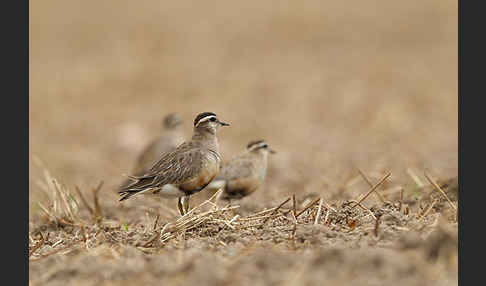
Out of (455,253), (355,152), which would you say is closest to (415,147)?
(355,152)

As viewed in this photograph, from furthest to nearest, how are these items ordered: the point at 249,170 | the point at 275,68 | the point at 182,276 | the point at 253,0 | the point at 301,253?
the point at 253,0 < the point at 275,68 < the point at 249,170 < the point at 301,253 < the point at 182,276

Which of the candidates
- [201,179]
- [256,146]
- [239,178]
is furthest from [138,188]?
[256,146]

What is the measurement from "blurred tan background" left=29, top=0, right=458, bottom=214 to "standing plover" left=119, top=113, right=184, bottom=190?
38.4 inches

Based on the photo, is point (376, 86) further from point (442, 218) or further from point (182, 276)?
point (182, 276)

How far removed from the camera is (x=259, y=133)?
16.2m

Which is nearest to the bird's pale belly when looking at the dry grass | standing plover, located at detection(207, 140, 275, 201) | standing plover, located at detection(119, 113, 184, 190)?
the dry grass

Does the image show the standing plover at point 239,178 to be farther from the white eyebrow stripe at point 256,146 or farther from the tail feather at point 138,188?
the tail feather at point 138,188

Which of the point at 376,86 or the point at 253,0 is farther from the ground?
the point at 253,0

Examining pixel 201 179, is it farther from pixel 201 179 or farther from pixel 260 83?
pixel 260 83

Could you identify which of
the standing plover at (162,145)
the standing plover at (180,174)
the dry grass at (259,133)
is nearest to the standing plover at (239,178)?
the dry grass at (259,133)

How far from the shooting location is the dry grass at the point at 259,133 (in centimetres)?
476

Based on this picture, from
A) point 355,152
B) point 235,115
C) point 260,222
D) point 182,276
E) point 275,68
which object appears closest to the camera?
point 182,276

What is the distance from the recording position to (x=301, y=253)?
16.0ft

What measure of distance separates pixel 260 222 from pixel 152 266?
6.03ft
